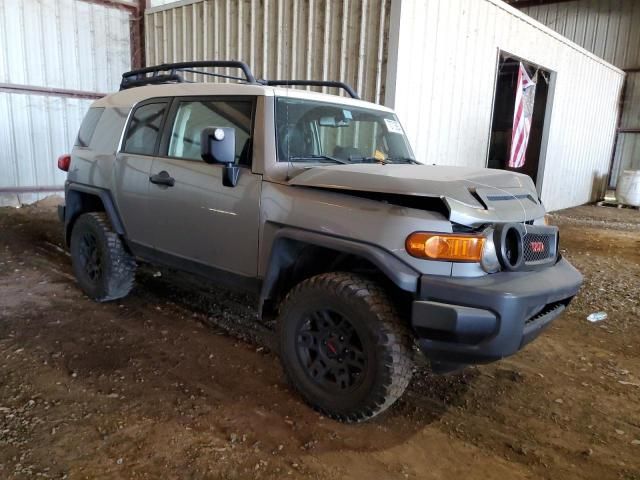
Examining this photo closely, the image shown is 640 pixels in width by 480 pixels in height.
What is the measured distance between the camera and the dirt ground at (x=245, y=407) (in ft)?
7.87

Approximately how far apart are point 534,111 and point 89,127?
9761 mm

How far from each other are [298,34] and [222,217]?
4.82 meters

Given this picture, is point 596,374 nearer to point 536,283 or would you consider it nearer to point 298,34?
point 536,283

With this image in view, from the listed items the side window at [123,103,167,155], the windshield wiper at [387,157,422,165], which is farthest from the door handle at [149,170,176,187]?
the windshield wiper at [387,157,422,165]

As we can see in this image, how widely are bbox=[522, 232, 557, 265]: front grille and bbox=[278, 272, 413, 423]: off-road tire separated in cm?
79

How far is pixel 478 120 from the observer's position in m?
7.90

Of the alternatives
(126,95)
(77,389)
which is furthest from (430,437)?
(126,95)

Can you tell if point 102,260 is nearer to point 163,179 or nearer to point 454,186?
point 163,179

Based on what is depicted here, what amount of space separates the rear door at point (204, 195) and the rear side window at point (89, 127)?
3.79 ft

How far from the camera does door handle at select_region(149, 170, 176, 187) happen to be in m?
3.52

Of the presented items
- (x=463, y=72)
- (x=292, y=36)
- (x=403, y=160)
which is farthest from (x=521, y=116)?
(x=403, y=160)

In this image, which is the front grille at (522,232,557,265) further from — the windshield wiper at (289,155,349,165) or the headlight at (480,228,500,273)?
the windshield wiper at (289,155,349,165)

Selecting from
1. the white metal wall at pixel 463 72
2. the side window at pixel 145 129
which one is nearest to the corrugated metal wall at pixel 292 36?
the white metal wall at pixel 463 72

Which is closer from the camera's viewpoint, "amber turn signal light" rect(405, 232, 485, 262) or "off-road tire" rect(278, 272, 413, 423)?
"amber turn signal light" rect(405, 232, 485, 262)
